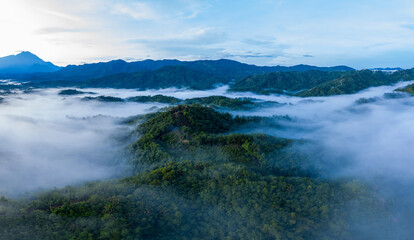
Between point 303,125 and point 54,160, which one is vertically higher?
point 303,125

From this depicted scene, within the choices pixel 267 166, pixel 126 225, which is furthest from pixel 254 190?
pixel 126 225

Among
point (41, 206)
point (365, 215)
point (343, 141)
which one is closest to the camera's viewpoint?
point (41, 206)

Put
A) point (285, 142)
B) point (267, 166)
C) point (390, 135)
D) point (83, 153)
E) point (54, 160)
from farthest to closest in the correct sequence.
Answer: point (390, 135) < point (83, 153) < point (54, 160) < point (285, 142) < point (267, 166)

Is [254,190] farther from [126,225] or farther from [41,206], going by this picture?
[41,206]

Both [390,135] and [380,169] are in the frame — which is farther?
[390,135]

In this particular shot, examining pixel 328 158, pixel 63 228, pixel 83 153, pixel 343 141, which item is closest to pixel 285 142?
pixel 328 158

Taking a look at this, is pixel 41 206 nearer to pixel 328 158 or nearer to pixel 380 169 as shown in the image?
pixel 328 158

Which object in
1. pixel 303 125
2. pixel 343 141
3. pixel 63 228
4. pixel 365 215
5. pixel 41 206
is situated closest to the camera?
pixel 63 228

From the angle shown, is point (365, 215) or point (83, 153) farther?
point (83, 153)

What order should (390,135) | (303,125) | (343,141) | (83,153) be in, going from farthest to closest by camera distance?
(303,125) < (390,135) < (343,141) < (83,153)
